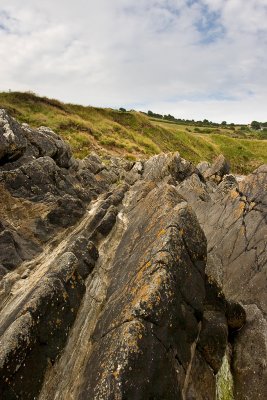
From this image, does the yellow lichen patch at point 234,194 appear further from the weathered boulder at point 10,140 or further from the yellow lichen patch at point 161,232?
the weathered boulder at point 10,140

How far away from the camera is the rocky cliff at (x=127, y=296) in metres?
7.42

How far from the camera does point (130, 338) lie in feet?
23.9

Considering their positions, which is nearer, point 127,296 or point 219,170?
point 127,296

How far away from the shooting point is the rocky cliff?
7418 millimetres

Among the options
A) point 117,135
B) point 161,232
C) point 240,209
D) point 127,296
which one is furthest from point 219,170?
point 117,135

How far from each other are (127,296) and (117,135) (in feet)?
206

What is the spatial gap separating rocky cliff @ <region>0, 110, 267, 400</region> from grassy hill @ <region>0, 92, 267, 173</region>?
32012 mm

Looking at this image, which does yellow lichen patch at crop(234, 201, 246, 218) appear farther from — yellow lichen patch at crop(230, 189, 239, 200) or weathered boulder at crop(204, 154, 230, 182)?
weathered boulder at crop(204, 154, 230, 182)

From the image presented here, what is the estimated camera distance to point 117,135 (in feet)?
228

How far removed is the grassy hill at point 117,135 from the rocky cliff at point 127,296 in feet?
105

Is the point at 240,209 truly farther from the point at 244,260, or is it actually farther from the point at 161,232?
the point at 161,232

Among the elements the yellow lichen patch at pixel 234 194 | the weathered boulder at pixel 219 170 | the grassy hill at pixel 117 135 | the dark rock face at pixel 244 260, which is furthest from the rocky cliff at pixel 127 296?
the grassy hill at pixel 117 135

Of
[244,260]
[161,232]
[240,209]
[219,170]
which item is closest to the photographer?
[161,232]

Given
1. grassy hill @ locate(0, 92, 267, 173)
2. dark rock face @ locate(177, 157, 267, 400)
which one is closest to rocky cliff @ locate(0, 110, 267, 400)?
dark rock face @ locate(177, 157, 267, 400)
